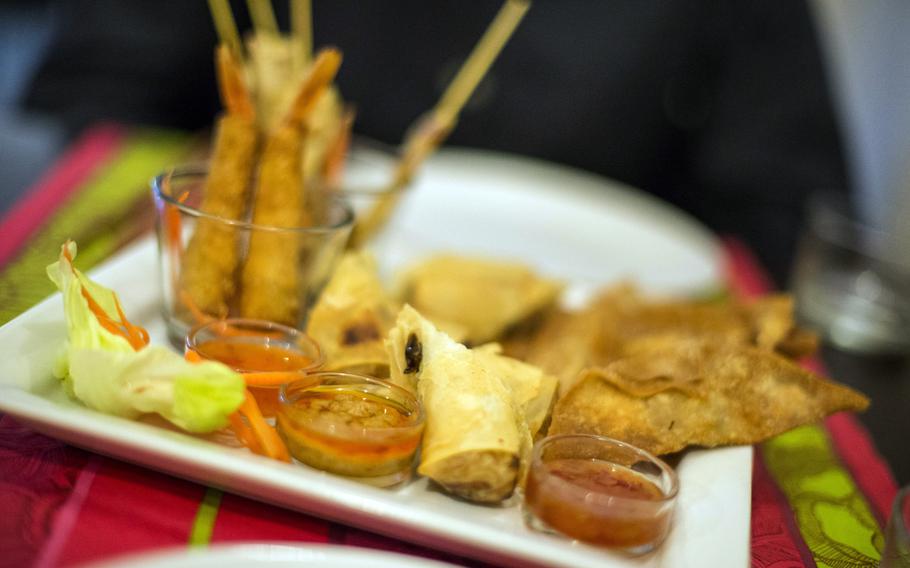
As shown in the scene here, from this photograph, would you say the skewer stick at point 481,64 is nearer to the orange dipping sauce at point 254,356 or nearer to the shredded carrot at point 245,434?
the orange dipping sauce at point 254,356

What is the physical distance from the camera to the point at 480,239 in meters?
2.76

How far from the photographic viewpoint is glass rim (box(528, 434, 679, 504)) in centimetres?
113

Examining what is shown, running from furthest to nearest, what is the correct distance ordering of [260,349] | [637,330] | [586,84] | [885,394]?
[586,84] < [885,394] < [637,330] < [260,349]

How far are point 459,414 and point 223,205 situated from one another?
658 mm

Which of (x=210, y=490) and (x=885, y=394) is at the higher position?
(x=885, y=394)

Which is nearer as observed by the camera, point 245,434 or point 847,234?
point 245,434

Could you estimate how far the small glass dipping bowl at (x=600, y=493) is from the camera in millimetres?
1127

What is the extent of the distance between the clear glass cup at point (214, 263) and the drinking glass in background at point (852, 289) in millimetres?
1586

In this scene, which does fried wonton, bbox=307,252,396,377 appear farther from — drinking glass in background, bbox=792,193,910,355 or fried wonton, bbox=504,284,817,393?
drinking glass in background, bbox=792,193,910,355

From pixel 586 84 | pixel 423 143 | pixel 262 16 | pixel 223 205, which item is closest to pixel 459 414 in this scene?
pixel 223 205

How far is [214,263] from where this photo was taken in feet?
5.11

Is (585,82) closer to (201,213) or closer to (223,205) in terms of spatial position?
(223,205)

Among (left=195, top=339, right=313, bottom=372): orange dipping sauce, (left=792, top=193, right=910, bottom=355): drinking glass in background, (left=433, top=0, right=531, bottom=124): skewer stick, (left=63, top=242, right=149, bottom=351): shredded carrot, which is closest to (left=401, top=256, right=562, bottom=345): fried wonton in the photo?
(left=433, top=0, right=531, bottom=124): skewer stick

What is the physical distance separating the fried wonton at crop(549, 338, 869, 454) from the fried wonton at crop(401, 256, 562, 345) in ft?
1.42
